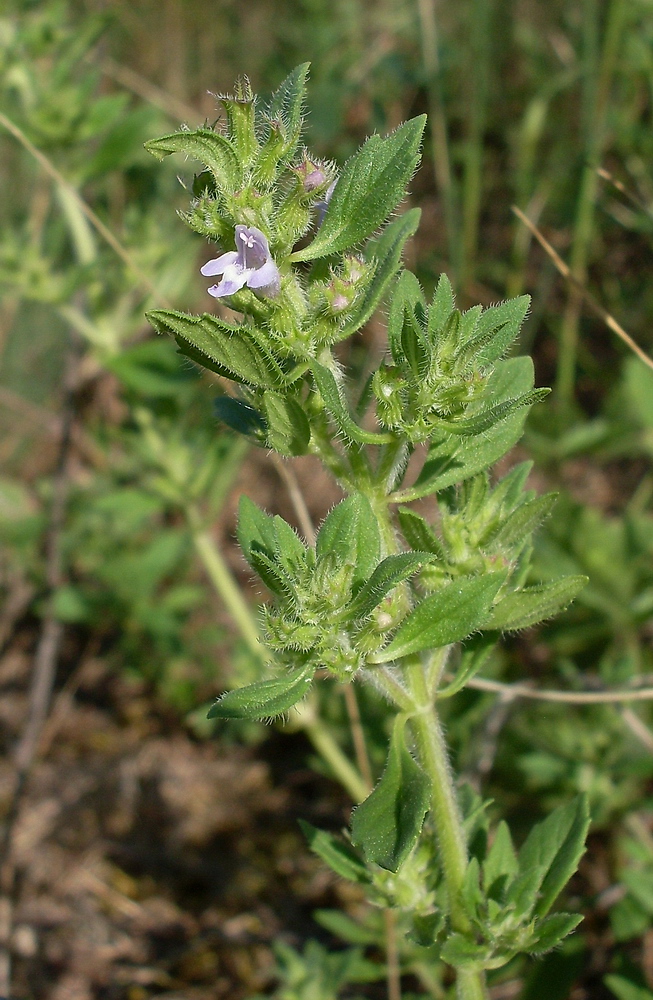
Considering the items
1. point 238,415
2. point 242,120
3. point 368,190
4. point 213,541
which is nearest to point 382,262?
point 368,190

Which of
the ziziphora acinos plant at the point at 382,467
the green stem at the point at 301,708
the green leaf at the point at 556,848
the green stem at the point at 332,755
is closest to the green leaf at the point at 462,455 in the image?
the ziziphora acinos plant at the point at 382,467

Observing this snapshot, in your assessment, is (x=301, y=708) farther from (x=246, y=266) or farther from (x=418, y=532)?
(x=246, y=266)

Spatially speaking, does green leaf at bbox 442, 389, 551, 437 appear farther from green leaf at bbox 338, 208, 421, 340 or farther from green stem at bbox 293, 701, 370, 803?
green stem at bbox 293, 701, 370, 803

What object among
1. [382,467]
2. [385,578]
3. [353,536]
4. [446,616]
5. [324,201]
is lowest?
[446,616]

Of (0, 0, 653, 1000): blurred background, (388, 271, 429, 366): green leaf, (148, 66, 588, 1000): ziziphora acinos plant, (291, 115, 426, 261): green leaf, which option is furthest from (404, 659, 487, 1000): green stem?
(291, 115, 426, 261): green leaf

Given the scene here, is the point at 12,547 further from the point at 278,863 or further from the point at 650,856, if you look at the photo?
the point at 650,856
